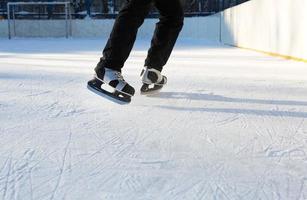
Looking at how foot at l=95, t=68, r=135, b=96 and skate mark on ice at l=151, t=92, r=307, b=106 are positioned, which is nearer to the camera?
foot at l=95, t=68, r=135, b=96

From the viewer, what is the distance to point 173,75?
2.40 meters

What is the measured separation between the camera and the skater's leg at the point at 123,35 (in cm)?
143

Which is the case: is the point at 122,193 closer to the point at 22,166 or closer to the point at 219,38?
the point at 22,166

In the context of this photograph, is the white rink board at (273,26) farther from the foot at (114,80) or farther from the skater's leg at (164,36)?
the foot at (114,80)

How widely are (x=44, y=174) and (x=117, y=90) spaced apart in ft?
2.13

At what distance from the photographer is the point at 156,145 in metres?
1.01

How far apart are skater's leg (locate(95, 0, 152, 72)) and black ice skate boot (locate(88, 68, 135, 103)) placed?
0.7 inches

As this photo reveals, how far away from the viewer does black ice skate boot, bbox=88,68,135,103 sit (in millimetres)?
1428

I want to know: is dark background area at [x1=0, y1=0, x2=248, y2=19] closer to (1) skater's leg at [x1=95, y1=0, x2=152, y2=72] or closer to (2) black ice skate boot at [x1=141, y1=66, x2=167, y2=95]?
(2) black ice skate boot at [x1=141, y1=66, x2=167, y2=95]

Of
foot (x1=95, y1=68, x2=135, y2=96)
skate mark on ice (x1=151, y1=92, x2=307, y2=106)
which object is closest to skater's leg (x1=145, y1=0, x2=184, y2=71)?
skate mark on ice (x1=151, y1=92, x2=307, y2=106)

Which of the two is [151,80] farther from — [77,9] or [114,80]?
[77,9]

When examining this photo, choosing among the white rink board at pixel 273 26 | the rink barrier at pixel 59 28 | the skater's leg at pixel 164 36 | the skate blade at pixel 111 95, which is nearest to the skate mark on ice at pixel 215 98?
the skater's leg at pixel 164 36

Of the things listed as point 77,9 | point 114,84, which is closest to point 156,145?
point 114,84

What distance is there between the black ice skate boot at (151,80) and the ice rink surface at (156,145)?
36mm
